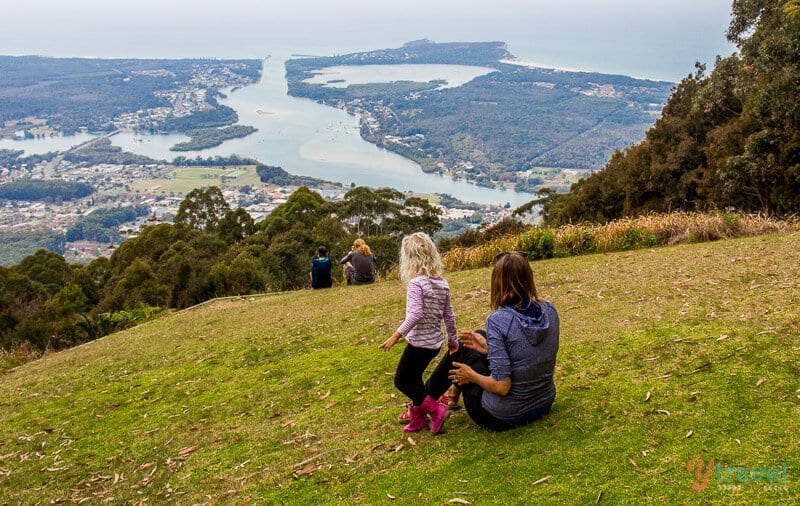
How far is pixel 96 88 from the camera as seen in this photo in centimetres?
14275

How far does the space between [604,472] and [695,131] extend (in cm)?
2024

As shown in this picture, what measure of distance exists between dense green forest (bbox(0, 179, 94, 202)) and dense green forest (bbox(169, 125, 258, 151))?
27380 millimetres

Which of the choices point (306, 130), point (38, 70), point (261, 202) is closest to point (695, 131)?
point (261, 202)

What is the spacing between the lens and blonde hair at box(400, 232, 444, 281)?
4520 millimetres

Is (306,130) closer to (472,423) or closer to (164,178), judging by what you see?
(164,178)

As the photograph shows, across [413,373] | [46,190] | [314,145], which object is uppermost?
[413,373]

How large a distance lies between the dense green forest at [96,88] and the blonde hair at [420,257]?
122 metres

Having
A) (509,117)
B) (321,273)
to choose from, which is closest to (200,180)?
(509,117)

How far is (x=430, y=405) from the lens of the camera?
4504 millimetres

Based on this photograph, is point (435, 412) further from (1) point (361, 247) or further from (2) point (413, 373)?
(1) point (361, 247)

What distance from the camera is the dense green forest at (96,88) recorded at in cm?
12281

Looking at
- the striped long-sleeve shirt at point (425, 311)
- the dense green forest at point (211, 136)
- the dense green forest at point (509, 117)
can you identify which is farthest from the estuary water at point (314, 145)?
the striped long-sleeve shirt at point (425, 311)

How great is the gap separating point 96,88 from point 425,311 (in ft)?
531

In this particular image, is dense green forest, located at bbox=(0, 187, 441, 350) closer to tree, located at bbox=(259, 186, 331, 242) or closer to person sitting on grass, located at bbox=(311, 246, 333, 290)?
tree, located at bbox=(259, 186, 331, 242)
